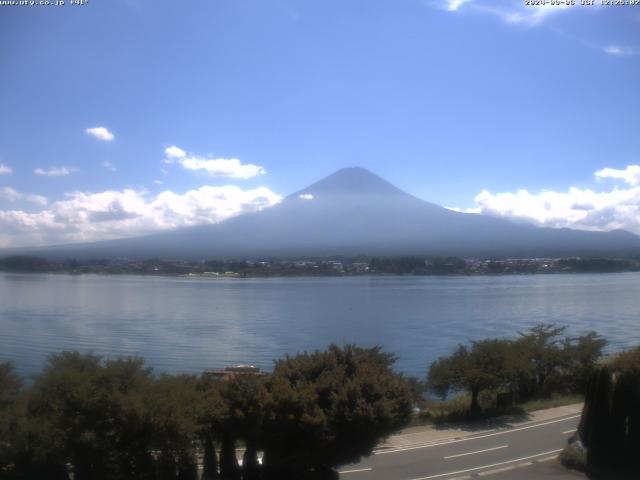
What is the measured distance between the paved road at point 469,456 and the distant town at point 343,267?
4860cm

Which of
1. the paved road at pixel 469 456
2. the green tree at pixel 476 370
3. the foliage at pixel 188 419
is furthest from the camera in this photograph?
the green tree at pixel 476 370

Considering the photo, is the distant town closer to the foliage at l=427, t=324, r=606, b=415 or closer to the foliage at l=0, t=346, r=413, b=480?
the foliage at l=427, t=324, r=606, b=415

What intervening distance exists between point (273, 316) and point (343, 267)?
1216 inches

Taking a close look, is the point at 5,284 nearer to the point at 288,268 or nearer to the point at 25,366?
the point at 288,268

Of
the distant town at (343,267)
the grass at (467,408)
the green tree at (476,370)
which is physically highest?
the distant town at (343,267)

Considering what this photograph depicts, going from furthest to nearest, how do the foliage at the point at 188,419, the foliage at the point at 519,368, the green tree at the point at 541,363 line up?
the green tree at the point at 541,363 → the foliage at the point at 519,368 → the foliage at the point at 188,419

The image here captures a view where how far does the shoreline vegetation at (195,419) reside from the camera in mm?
5250

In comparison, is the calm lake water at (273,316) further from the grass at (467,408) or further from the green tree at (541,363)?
the grass at (467,408)

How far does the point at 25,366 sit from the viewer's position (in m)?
16.6

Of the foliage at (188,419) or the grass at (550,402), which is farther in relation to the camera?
the grass at (550,402)

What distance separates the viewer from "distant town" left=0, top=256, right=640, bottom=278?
185 ft

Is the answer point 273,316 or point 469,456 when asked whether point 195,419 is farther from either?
point 273,316

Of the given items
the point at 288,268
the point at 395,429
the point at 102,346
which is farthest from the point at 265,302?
the point at 395,429

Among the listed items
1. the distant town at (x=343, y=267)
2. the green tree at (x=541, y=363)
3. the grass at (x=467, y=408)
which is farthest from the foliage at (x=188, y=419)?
the distant town at (x=343, y=267)
